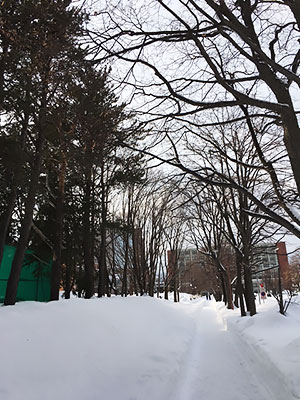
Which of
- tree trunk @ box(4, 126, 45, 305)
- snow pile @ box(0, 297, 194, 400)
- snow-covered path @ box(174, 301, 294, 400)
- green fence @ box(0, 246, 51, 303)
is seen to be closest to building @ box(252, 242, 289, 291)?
snow-covered path @ box(174, 301, 294, 400)

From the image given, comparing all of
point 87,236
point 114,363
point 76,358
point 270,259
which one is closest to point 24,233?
point 76,358

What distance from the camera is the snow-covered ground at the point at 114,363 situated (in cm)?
390

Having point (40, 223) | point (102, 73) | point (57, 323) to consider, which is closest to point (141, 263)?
point (40, 223)

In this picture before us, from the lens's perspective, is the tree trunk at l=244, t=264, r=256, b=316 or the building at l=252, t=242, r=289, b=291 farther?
the building at l=252, t=242, r=289, b=291

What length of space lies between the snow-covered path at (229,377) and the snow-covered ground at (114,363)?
0.02 metres

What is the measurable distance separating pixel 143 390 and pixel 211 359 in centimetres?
324

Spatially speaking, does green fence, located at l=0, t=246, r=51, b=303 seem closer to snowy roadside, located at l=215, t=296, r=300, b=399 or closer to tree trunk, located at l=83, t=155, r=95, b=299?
tree trunk, located at l=83, t=155, r=95, b=299

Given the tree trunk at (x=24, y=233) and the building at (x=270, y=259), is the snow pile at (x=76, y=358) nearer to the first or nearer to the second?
the tree trunk at (x=24, y=233)

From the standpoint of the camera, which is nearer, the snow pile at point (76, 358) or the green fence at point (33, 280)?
the snow pile at point (76, 358)

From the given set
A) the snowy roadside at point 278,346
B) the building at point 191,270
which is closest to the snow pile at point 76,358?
the snowy roadside at point 278,346

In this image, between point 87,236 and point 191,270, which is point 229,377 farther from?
point 191,270

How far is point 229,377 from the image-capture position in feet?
18.2

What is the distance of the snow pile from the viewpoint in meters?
3.75

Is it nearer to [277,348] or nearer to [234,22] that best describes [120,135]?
[234,22]
